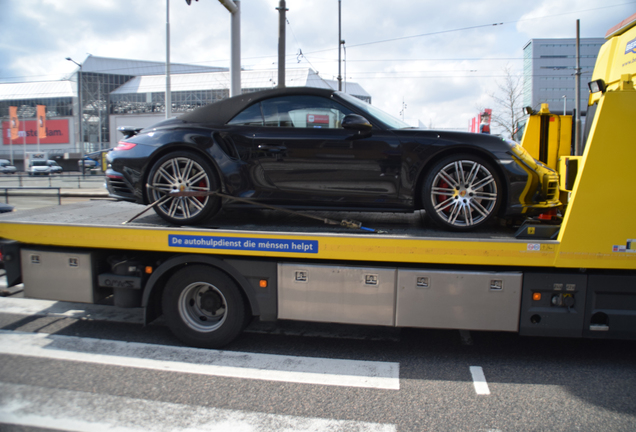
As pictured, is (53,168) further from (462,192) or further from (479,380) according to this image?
(479,380)

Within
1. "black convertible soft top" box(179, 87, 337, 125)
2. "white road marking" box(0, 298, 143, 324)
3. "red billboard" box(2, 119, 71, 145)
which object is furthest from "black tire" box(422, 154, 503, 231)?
"red billboard" box(2, 119, 71, 145)

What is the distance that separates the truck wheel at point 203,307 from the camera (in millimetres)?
3777

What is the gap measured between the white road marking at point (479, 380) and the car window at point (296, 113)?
97.2 inches

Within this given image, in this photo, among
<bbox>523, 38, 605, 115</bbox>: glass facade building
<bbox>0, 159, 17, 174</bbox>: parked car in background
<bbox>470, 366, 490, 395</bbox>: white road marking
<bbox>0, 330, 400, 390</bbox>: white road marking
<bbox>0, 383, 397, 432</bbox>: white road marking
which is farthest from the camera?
<bbox>523, 38, 605, 115</bbox>: glass facade building

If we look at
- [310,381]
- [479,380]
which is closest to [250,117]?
[310,381]

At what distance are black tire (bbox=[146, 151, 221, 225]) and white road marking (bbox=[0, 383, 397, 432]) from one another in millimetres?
1717

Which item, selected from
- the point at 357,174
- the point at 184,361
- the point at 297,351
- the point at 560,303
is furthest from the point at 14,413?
the point at 560,303

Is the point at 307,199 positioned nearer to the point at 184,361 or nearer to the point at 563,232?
the point at 184,361

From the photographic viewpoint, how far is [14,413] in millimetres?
2795

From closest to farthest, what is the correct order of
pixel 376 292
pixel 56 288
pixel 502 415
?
pixel 502 415 < pixel 376 292 < pixel 56 288

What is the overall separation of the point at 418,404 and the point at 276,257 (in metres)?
1.68

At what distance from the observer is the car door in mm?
3826

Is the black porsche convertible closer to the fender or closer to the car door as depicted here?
the car door

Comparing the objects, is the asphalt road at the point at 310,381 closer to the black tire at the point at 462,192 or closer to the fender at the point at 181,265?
the fender at the point at 181,265
